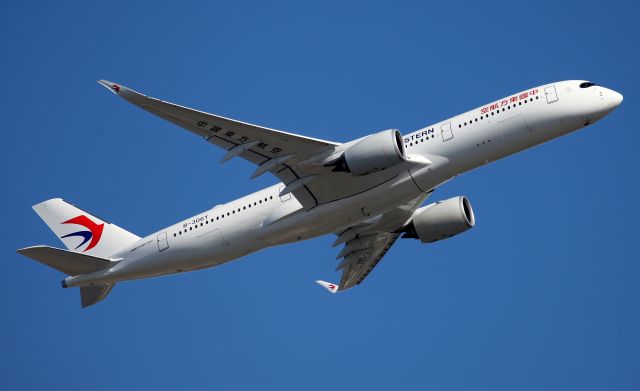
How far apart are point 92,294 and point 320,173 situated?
12302mm

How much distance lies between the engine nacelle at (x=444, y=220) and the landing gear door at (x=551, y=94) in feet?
23.4

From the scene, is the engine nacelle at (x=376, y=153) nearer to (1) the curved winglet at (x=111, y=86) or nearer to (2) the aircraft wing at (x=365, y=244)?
(2) the aircraft wing at (x=365, y=244)

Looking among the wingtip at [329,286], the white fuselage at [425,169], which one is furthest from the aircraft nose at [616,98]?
the wingtip at [329,286]

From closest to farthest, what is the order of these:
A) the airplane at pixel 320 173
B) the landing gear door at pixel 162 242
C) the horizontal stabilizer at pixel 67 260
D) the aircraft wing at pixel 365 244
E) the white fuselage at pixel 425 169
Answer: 1. the airplane at pixel 320 173
2. the white fuselage at pixel 425 169
3. the horizontal stabilizer at pixel 67 260
4. the landing gear door at pixel 162 242
5. the aircraft wing at pixel 365 244

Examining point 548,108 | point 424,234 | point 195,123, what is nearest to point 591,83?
point 548,108

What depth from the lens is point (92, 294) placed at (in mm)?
41500

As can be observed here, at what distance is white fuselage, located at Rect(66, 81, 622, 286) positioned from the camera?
35906mm

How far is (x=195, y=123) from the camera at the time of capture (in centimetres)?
3438

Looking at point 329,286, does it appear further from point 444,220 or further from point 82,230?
point 82,230

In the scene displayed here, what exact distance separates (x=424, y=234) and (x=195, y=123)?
12.6 meters

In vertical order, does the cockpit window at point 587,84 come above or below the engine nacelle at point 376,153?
above

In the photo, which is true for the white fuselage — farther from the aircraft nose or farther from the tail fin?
the tail fin

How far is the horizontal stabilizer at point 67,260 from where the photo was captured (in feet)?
124

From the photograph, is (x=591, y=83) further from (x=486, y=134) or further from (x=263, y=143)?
(x=263, y=143)
